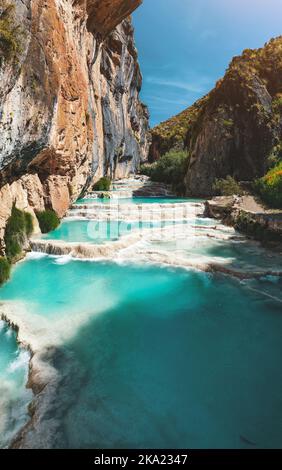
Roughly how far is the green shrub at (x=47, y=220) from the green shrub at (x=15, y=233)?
254 centimetres

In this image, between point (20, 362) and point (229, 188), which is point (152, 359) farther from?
point (229, 188)

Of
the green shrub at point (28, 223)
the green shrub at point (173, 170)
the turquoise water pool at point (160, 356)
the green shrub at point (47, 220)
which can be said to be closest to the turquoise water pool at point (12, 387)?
the turquoise water pool at point (160, 356)

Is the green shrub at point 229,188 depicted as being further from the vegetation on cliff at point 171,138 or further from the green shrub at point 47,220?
the vegetation on cliff at point 171,138

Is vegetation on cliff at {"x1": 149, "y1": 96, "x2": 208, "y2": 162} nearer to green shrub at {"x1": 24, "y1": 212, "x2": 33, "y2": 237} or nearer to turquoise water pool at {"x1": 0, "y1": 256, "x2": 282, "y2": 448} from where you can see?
green shrub at {"x1": 24, "y1": 212, "x2": 33, "y2": 237}

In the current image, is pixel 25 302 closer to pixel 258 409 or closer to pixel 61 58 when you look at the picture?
pixel 258 409

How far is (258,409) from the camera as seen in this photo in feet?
19.5

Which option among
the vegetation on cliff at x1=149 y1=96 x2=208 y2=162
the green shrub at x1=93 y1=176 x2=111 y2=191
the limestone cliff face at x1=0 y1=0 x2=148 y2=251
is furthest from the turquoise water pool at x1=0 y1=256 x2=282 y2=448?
the vegetation on cliff at x1=149 y1=96 x2=208 y2=162

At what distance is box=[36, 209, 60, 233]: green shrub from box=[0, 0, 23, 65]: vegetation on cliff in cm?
1131

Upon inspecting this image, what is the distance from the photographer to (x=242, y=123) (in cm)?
3522

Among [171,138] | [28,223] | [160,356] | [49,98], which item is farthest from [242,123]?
[171,138]

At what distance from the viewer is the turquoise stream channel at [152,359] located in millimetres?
5406

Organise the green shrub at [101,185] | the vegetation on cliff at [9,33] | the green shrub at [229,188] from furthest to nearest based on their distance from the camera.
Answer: the green shrub at [101,185], the green shrub at [229,188], the vegetation on cliff at [9,33]

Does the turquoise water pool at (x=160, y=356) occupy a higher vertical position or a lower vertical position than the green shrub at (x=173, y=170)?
lower

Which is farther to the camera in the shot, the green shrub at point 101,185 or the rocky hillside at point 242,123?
the green shrub at point 101,185
